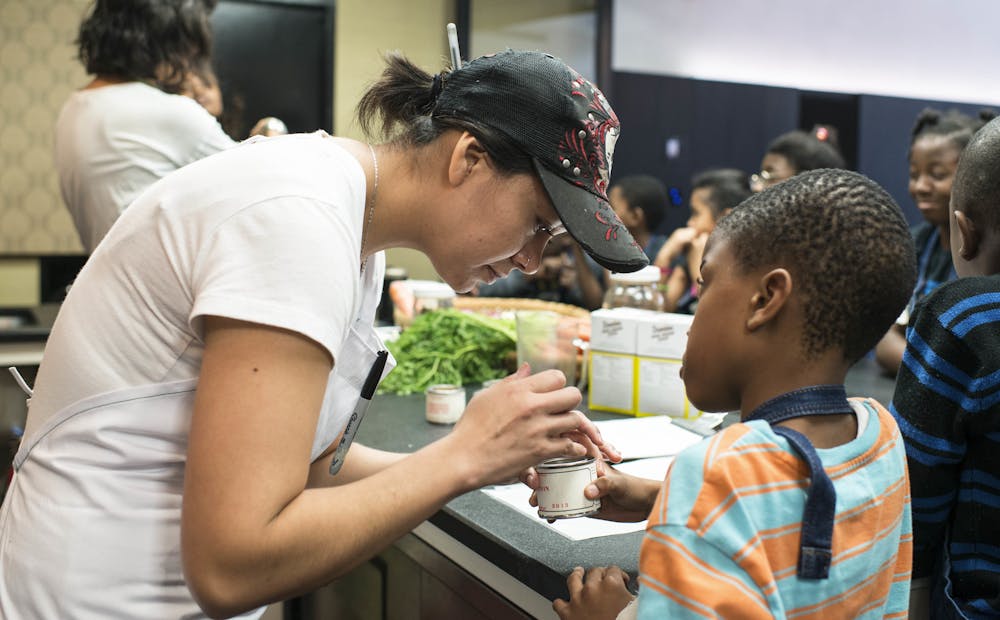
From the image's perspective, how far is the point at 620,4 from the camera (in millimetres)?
6145

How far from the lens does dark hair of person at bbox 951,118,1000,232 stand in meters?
1.30

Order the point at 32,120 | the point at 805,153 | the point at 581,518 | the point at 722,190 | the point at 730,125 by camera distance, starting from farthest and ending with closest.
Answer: the point at 730,125, the point at 32,120, the point at 722,190, the point at 805,153, the point at 581,518

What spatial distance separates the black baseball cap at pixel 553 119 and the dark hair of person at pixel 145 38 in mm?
1364

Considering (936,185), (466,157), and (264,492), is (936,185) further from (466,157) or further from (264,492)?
(264,492)

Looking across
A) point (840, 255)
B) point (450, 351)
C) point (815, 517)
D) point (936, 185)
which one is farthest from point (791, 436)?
point (936, 185)

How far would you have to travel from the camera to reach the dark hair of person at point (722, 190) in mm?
4082

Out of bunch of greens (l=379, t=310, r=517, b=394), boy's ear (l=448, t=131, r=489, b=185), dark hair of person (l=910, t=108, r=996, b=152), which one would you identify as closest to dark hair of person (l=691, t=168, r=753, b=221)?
dark hair of person (l=910, t=108, r=996, b=152)

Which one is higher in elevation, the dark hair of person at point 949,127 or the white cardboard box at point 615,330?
the dark hair of person at point 949,127

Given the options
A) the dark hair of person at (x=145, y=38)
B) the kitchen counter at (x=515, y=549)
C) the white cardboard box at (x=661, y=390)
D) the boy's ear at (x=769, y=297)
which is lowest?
the kitchen counter at (x=515, y=549)

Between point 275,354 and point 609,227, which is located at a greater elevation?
point 609,227

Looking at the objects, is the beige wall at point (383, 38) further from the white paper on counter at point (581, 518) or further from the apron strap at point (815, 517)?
the apron strap at point (815, 517)

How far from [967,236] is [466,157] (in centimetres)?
75

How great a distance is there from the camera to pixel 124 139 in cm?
230

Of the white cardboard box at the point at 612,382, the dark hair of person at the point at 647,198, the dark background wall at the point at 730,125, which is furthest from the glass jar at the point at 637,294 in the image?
the dark background wall at the point at 730,125
